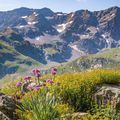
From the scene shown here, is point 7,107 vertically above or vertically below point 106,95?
above

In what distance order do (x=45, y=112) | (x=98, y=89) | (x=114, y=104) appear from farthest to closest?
(x=98, y=89) → (x=114, y=104) → (x=45, y=112)

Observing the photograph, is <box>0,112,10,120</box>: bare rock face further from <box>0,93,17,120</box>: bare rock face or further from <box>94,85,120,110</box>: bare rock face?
<box>94,85,120,110</box>: bare rock face

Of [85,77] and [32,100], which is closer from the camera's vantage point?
[32,100]

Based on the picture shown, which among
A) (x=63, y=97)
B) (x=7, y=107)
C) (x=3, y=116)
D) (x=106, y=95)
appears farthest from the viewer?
(x=106, y=95)

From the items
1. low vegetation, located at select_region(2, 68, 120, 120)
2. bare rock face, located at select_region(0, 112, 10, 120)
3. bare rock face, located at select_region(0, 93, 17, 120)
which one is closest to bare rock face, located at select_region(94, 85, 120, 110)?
low vegetation, located at select_region(2, 68, 120, 120)

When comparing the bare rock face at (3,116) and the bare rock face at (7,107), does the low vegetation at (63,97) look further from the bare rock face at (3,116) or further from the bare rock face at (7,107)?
the bare rock face at (3,116)

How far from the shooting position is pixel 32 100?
45.6ft

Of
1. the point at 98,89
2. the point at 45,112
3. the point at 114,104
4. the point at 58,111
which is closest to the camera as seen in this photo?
the point at 45,112

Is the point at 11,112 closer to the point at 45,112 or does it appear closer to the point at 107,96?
the point at 45,112

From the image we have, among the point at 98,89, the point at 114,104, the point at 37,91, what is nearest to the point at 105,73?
the point at 98,89

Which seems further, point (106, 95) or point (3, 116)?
point (106, 95)

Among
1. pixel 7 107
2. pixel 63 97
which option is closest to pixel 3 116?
pixel 7 107

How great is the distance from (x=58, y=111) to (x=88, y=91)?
152 inches

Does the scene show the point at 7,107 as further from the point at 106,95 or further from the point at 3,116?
the point at 106,95
